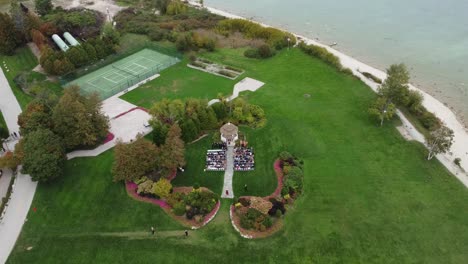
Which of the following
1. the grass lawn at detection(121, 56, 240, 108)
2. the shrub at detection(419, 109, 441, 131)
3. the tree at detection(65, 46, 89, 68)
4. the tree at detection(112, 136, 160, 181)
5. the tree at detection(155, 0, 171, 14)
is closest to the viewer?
the tree at detection(112, 136, 160, 181)

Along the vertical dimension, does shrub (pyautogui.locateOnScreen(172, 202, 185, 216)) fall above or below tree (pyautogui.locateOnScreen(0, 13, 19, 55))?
below

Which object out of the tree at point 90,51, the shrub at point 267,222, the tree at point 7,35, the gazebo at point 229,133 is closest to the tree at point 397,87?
the gazebo at point 229,133

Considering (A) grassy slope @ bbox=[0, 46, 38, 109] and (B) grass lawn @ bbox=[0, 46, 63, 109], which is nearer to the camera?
(B) grass lawn @ bbox=[0, 46, 63, 109]

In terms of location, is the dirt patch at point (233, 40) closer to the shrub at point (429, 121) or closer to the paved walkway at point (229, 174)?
the paved walkway at point (229, 174)

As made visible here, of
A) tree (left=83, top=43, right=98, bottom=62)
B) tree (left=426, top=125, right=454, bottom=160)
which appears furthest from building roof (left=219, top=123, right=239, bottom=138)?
tree (left=83, top=43, right=98, bottom=62)

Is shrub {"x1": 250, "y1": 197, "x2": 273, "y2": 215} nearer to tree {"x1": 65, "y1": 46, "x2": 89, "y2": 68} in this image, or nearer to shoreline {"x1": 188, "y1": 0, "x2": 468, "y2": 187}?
shoreline {"x1": 188, "y1": 0, "x2": 468, "y2": 187}
